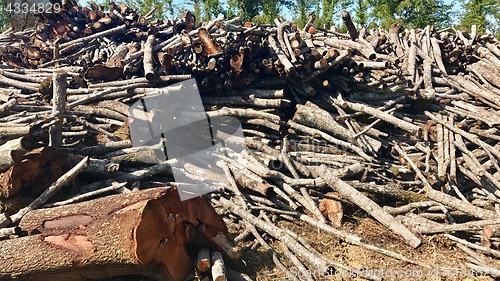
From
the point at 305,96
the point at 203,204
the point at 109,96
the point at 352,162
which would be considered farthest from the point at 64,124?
the point at 352,162

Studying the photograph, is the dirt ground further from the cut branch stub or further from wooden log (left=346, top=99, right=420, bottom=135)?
the cut branch stub

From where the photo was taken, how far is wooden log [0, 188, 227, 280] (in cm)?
351

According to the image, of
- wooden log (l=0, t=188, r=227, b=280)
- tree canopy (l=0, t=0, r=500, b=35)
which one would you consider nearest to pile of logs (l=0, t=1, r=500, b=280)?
wooden log (l=0, t=188, r=227, b=280)

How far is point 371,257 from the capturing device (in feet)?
15.3

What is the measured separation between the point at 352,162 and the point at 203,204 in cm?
261

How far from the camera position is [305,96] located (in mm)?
7141

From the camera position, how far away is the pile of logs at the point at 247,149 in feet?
12.5

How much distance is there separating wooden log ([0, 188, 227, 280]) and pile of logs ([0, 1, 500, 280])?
0.04ft

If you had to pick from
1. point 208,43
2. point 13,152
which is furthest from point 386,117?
point 13,152

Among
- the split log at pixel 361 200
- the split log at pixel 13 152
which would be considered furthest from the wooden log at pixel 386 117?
the split log at pixel 13 152

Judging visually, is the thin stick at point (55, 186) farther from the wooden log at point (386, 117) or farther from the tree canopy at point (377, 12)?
the tree canopy at point (377, 12)

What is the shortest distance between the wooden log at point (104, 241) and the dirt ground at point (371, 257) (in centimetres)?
87

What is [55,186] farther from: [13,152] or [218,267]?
[218,267]

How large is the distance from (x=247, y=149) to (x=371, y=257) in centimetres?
239
